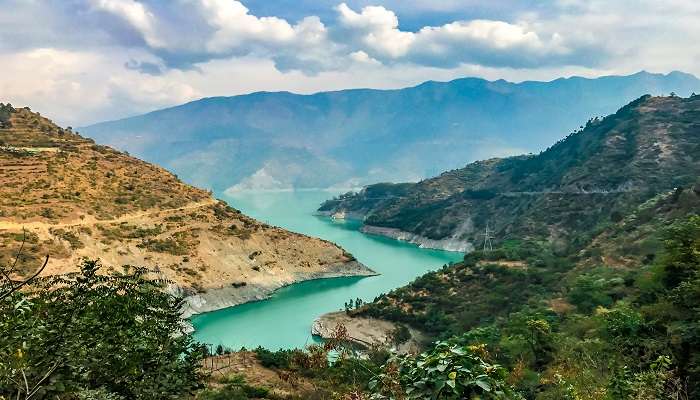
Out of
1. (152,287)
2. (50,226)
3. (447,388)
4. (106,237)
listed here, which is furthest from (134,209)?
(447,388)

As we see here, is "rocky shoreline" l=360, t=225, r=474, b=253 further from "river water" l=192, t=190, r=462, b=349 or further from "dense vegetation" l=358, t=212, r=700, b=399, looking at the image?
"dense vegetation" l=358, t=212, r=700, b=399

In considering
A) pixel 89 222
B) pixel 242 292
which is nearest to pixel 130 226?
pixel 89 222

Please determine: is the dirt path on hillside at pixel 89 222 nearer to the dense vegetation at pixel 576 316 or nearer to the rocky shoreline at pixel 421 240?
the dense vegetation at pixel 576 316

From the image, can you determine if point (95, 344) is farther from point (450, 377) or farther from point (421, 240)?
point (421, 240)

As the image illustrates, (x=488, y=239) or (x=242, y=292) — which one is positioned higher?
(x=488, y=239)

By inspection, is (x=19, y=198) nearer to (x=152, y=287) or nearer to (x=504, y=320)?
(x=504, y=320)

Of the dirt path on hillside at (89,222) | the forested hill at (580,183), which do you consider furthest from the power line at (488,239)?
the dirt path on hillside at (89,222)

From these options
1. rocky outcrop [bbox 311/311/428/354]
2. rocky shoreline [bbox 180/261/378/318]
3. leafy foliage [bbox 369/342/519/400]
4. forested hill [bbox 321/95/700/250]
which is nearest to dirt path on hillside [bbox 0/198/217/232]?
rocky shoreline [bbox 180/261/378/318]
